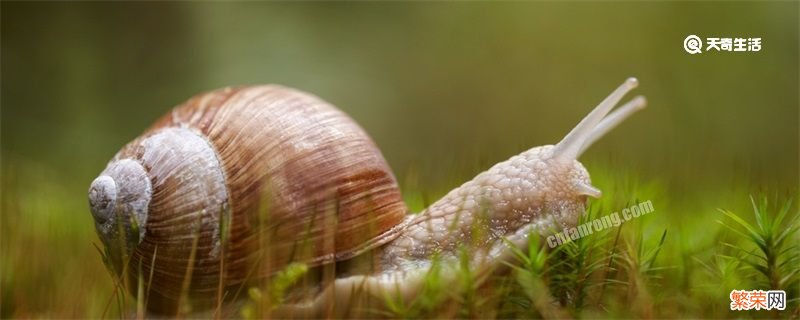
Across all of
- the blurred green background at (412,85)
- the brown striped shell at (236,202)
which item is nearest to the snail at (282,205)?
the brown striped shell at (236,202)

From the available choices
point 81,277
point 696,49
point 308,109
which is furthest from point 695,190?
point 81,277

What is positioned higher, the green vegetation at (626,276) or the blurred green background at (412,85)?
the blurred green background at (412,85)

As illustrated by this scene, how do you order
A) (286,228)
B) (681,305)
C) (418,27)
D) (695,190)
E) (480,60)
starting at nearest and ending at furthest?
1. (681,305)
2. (286,228)
3. (695,190)
4. (480,60)
5. (418,27)

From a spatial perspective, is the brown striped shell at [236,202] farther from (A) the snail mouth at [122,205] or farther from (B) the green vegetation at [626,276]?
(B) the green vegetation at [626,276]

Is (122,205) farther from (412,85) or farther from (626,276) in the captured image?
(412,85)

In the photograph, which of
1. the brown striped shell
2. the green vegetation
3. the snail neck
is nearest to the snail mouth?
the brown striped shell

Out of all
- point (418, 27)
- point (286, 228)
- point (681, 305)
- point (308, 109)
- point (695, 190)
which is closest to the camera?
point (681, 305)

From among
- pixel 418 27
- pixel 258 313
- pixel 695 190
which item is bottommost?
pixel 258 313

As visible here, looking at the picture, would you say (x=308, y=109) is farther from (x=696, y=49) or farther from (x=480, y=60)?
(x=480, y=60)
